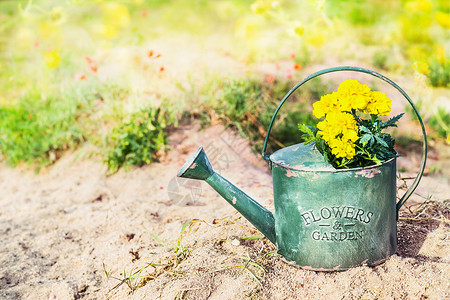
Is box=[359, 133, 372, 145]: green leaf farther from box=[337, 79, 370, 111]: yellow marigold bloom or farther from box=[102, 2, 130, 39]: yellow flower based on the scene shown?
box=[102, 2, 130, 39]: yellow flower

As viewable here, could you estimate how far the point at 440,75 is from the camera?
4.75 meters

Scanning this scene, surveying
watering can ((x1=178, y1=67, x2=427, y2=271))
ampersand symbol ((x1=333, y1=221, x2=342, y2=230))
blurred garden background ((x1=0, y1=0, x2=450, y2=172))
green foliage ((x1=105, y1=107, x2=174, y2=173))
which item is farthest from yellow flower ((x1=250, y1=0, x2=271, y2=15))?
ampersand symbol ((x1=333, y1=221, x2=342, y2=230))

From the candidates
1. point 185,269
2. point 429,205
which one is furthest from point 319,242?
point 429,205

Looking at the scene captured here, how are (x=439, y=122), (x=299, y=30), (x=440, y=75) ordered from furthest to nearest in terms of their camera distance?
(x=440, y=75), (x=439, y=122), (x=299, y=30)

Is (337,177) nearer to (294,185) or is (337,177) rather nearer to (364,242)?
(294,185)

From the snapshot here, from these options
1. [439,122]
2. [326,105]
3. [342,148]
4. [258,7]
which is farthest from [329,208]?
[439,122]

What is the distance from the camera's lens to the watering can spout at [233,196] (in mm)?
1897

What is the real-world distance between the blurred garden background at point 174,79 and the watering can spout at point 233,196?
1237mm

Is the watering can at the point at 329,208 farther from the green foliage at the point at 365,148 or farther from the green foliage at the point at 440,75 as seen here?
the green foliage at the point at 440,75

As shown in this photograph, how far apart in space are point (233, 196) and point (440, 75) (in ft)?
12.1

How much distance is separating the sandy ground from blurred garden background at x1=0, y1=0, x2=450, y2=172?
202 millimetres

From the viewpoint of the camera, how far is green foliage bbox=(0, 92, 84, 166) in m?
3.76

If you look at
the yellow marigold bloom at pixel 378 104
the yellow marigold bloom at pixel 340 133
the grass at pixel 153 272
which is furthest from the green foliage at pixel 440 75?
the grass at pixel 153 272

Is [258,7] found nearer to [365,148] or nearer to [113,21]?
[365,148]
